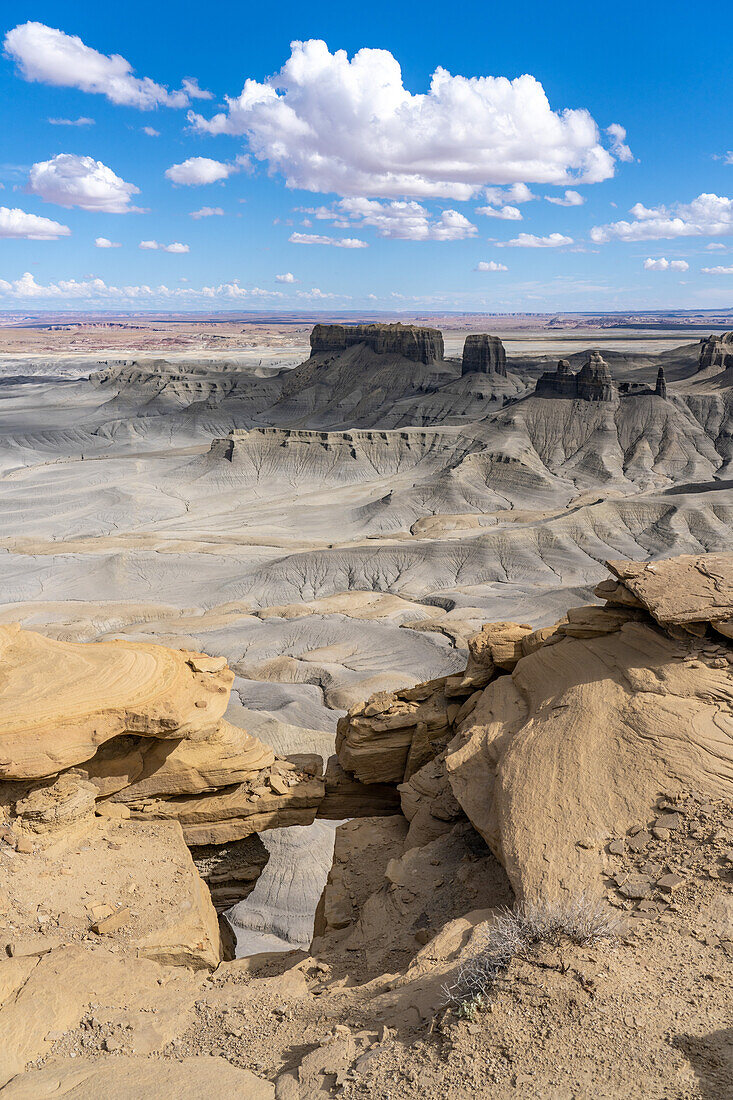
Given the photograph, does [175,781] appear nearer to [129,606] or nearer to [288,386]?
[129,606]

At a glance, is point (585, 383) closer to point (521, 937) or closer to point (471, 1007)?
point (521, 937)

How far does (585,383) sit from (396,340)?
1879 inches

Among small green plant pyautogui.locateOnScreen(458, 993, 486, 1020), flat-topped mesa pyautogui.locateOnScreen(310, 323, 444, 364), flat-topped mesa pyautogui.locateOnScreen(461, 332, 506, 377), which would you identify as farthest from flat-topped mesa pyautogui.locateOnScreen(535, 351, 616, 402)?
small green plant pyautogui.locateOnScreen(458, 993, 486, 1020)

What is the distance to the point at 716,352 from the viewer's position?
119 meters

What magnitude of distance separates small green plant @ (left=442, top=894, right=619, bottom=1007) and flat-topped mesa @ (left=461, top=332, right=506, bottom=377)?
4844 inches

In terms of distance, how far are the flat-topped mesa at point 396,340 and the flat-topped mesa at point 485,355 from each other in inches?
411

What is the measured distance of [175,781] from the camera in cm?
1337

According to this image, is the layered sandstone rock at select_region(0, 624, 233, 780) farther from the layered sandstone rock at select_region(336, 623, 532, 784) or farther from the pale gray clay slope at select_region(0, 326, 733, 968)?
the pale gray clay slope at select_region(0, 326, 733, 968)

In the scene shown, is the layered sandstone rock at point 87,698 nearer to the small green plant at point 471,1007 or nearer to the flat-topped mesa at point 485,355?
the small green plant at point 471,1007

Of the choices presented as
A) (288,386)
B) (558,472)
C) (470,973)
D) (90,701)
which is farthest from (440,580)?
(288,386)

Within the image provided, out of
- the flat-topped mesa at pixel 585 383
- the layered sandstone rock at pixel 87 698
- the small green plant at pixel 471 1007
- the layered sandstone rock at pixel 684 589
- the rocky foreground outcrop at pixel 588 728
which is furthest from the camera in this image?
the flat-topped mesa at pixel 585 383

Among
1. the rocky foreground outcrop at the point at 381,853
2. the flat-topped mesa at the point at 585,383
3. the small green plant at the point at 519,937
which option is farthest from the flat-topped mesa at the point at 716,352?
the small green plant at the point at 519,937

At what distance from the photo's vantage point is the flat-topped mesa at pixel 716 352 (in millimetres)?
116062

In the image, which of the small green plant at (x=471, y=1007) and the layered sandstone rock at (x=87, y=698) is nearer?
the small green plant at (x=471, y=1007)
